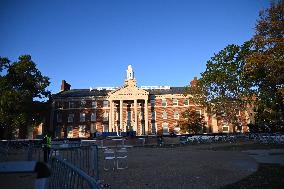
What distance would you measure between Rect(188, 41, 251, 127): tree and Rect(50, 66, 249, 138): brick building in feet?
79.1

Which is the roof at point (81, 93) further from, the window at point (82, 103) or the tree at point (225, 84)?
the tree at point (225, 84)

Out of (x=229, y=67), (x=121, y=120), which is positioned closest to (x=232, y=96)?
(x=229, y=67)

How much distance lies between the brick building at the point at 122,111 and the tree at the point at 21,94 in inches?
686

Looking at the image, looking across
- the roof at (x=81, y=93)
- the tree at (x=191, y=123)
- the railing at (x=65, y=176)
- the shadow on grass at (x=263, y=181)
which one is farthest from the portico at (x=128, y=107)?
the railing at (x=65, y=176)

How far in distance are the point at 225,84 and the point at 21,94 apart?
1341 inches

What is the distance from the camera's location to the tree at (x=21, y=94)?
4891cm

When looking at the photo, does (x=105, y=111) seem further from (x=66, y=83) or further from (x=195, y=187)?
(x=195, y=187)

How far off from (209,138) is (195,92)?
781cm

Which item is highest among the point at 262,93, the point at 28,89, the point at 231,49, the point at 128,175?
the point at 231,49

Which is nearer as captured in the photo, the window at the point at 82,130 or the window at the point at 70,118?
the window at the point at 82,130

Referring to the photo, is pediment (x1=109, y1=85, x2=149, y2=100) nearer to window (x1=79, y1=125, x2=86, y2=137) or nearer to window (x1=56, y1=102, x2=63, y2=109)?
window (x1=79, y1=125, x2=86, y2=137)

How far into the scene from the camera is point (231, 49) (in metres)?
44.0

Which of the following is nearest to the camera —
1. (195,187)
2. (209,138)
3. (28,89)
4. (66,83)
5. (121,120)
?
(195,187)

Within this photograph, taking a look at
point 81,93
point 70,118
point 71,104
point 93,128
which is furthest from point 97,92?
point 93,128
